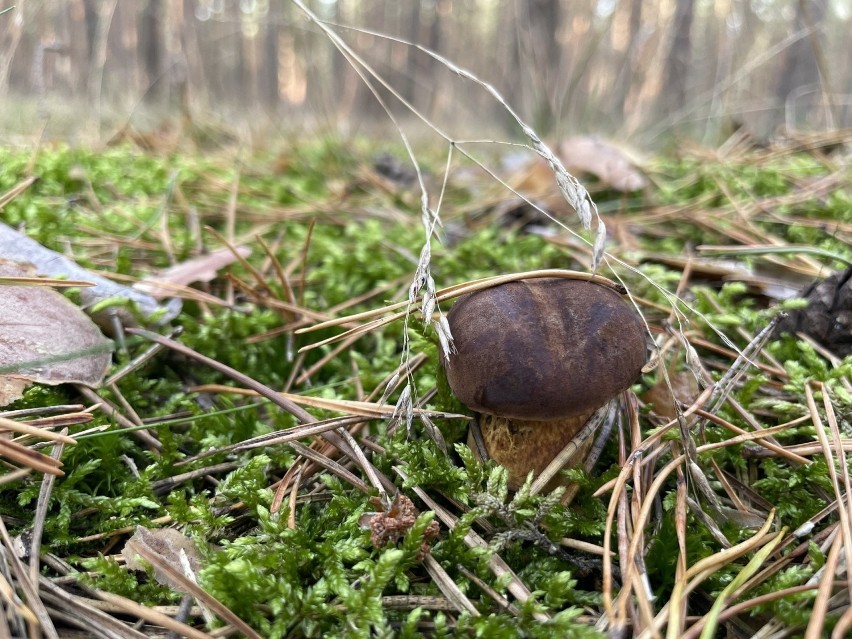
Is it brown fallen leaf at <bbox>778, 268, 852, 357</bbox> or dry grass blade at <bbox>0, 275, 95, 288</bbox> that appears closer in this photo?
dry grass blade at <bbox>0, 275, 95, 288</bbox>

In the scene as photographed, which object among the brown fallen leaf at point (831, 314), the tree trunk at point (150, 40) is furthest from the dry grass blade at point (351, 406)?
the tree trunk at point (150, 40)

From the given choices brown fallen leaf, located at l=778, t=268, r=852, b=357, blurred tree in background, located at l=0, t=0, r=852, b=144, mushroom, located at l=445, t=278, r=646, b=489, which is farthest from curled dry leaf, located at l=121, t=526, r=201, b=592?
brown fallen leaf, located at l=778, t=268, r=852, b=357

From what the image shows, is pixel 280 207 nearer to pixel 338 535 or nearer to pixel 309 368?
pixel 309 368

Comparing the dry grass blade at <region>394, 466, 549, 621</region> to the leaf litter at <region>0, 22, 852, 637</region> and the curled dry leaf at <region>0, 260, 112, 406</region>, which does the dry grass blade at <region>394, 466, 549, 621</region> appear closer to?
the leaf litter at <region>0, 22, 852, 637</region>

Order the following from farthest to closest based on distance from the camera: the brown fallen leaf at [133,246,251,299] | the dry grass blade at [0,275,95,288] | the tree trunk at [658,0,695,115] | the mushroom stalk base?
the tree trunk at [658,0,695,115] < the brown fallen leaf at [133,246,251,299] < the dry grass blade at [0,275,95,288] < the mushroom stalk base

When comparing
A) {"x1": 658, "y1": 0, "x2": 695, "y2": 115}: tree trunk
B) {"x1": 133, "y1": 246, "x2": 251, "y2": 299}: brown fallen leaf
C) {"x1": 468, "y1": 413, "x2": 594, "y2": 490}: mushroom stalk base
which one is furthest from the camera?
{"x1": 658, "y1": 0, "x2": 695, "y2": 115}: tree trunk

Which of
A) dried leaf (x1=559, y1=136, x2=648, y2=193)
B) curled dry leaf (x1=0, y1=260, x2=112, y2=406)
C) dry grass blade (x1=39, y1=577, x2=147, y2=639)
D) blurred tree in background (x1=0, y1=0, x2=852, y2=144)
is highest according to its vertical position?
blurred tree in background (x1=0, y1=0, x2=852, y2=144)
